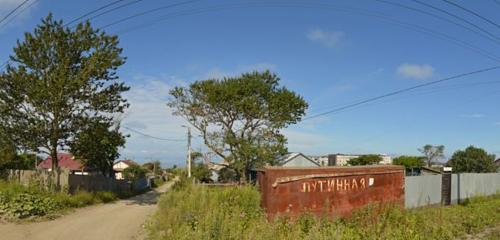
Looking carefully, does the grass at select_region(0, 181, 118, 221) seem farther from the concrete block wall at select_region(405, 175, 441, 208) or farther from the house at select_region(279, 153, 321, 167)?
the house at select_region(279, 153, 321, 167)

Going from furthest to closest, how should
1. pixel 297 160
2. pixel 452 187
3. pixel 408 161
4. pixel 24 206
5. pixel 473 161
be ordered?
1. pixel 408 161
2. pixel 473 161
3. pixel 297 160
4. pixel 452 187
5. pixel 24 206

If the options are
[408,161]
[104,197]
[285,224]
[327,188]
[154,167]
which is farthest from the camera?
[154,167]

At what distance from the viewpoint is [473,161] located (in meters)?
81.4

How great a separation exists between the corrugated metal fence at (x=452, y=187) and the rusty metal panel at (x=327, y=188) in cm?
418

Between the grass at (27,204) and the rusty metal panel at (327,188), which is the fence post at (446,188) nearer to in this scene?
the rusty metal panel at (327,188)

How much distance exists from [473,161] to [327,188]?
76.3m

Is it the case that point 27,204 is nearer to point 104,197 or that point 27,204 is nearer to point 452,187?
point 104,197

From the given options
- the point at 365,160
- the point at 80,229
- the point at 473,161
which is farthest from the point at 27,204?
the point at 473,161

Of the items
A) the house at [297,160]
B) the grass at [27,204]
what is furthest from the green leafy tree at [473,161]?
the grass at [27,204]

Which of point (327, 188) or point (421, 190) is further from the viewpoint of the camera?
point (421, 190)

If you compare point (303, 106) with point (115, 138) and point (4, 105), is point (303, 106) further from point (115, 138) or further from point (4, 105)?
point (4, 105)

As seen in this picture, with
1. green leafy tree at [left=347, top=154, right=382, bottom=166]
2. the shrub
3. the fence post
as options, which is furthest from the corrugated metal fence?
green leafy tree at [left=347, top=154, right=382, bottom=166]

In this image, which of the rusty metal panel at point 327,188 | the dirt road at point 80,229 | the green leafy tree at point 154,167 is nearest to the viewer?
the dirt road at point 80,229

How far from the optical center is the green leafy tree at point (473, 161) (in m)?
80.9
